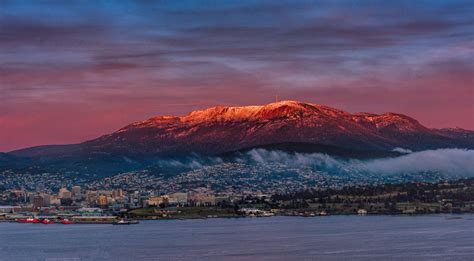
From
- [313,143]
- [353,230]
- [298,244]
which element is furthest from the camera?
[313,143]

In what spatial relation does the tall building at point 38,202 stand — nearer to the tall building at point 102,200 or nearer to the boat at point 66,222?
the tall building at point 102,200

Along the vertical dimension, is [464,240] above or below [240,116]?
below

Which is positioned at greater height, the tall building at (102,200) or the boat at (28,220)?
the tall building at (102,200)

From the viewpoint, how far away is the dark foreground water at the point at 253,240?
51.6 meters

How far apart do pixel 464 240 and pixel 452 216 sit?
1070 inches

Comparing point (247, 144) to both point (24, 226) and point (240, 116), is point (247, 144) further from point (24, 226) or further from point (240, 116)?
point (24, 226)

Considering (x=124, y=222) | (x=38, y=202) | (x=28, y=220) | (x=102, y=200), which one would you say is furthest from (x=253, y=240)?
(x=38, y=202)

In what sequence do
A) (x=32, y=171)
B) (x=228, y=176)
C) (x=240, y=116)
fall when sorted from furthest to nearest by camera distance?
(x=240, y=116) → (x=32, y=171) → (x=228, y=176)

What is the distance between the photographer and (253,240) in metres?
60.3

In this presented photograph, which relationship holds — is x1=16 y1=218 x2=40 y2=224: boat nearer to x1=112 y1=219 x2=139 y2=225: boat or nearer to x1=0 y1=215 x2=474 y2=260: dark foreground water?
x1=0 y1=215 x2=474 y2=260: dark foreground water

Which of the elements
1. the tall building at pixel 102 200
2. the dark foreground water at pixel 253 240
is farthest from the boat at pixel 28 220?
the tall building at pixel 102 200

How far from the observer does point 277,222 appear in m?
80.8

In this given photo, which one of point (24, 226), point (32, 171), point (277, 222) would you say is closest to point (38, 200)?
point (24, 226)

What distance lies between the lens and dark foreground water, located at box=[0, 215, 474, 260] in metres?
51.6
